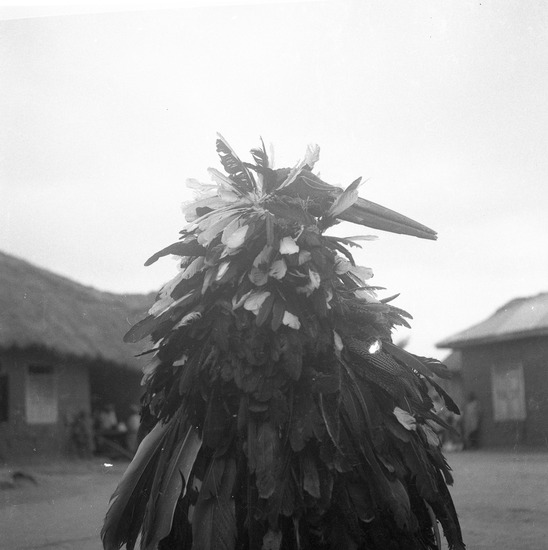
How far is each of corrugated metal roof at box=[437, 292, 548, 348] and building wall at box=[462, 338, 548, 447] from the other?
70mm

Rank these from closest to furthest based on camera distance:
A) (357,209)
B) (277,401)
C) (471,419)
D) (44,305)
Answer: (277,401) → (357,209) → (44,305) → (471,419)

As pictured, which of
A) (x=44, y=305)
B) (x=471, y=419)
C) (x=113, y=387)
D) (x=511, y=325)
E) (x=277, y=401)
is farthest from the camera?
(x=113, y=387)

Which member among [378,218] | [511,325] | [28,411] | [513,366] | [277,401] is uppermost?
[378,218]

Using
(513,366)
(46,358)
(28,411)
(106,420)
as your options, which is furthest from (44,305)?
(513,366)

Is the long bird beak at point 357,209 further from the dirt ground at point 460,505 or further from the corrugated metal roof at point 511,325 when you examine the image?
the dirt ground at point 460,505

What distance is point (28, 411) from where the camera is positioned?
396cm

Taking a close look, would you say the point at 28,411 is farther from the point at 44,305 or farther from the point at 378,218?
the point at 378,218

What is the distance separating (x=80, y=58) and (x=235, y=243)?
7.40 ft

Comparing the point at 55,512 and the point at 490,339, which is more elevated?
the point at 490,339

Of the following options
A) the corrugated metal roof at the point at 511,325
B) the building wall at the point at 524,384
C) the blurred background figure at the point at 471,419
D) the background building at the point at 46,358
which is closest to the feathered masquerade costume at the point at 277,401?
the background building at the point at 46,358

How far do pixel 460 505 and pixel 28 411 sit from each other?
255cm

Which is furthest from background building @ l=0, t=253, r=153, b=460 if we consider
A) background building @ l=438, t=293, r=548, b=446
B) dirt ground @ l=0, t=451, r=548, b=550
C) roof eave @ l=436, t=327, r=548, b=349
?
background building @ l=438, t=293, r=548, b=446

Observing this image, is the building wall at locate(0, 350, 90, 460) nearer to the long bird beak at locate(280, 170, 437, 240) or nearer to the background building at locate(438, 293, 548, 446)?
the background building at locate(438, 293, 548, 446)

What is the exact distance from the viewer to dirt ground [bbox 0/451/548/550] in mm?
3520
